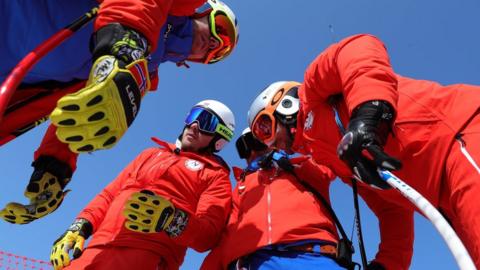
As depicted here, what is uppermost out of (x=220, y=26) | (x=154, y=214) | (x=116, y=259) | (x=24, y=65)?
(x=220, y=26)

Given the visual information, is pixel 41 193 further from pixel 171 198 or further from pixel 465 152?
pixel 465 152

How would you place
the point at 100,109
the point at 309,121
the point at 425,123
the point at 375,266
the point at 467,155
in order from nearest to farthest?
the point at 100,109 → the point at 467,155 → the point at 425,123 → the point at 309,121 → the point at 375,266

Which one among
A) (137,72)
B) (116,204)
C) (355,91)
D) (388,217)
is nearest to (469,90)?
(355,91)

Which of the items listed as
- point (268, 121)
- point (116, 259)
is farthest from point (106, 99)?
point (268, 121)

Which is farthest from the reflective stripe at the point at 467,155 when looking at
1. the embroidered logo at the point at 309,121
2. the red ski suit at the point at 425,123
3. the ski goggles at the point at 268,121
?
the ski goggles at the point at 268,121

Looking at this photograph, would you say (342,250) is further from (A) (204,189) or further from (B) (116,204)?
(B) (116,204)

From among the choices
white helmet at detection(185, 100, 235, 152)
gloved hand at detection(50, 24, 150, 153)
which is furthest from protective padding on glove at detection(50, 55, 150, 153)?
white helmet at detection(185, 100, 235, 152)

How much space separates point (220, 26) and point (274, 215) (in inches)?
65.2

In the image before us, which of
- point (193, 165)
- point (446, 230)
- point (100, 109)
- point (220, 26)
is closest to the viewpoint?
point (446, 230)

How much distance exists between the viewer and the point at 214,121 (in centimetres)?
508

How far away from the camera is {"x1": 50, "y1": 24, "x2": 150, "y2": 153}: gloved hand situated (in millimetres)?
1526

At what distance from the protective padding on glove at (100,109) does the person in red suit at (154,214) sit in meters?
1.27

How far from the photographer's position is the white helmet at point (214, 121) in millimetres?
4965

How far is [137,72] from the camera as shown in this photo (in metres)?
1.76
